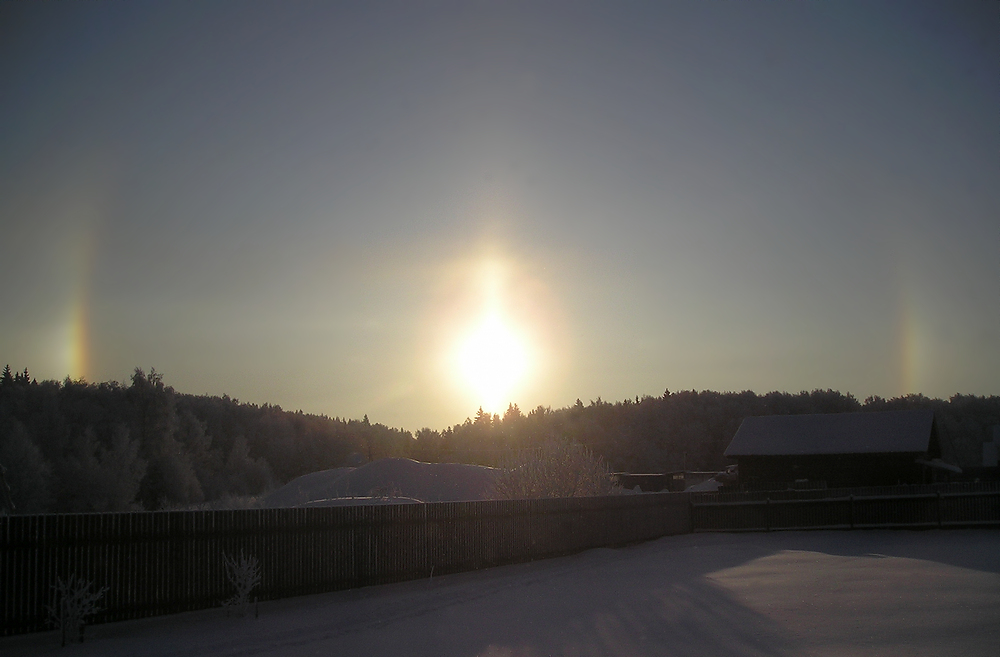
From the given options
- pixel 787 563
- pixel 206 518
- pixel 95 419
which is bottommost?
pixel 787 563

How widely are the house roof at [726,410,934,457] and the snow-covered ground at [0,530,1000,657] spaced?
25686 mm

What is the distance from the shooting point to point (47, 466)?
51906 millimetres

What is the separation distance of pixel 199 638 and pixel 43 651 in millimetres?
1746

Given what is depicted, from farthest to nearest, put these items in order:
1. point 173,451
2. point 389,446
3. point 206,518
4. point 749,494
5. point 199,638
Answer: point 389,446
point 173,451
point 749,494
point 206,518
point 199,638

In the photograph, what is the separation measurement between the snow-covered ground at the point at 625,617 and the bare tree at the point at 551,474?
1055cm

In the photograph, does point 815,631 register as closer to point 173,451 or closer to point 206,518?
point 206,518

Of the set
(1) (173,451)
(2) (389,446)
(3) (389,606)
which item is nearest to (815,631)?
(3) (389,606)

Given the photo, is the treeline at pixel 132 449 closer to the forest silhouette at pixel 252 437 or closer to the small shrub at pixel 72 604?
the forest silhouette at pixel 252 437

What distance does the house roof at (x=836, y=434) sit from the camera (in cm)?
4228

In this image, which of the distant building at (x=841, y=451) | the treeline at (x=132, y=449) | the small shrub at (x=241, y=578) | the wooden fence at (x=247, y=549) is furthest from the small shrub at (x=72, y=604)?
the distant building at (x=841, y=451)

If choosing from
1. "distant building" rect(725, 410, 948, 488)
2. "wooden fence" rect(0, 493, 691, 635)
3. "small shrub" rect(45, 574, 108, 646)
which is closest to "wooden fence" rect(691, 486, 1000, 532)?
"distant building" rect(725, 410, 948, 488)

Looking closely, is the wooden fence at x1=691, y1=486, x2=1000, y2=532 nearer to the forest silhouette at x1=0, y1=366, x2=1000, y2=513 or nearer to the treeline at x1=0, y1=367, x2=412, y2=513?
the forest silhouette at x1=0, y1=366, x2=1000, y2=513

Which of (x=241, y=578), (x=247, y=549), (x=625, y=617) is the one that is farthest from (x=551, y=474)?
(x=241, y=578)

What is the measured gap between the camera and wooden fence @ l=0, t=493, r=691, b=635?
10.2m
